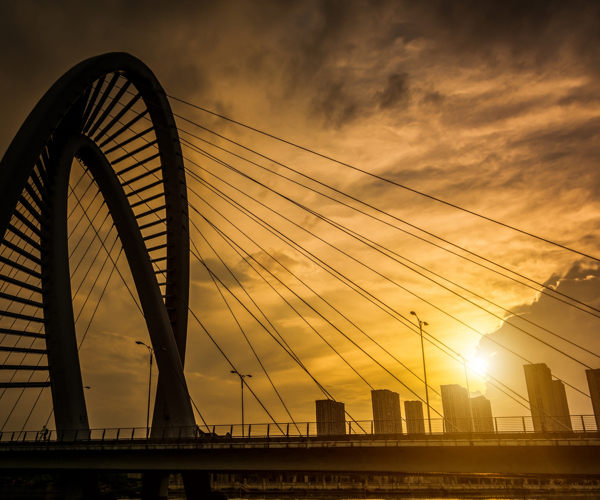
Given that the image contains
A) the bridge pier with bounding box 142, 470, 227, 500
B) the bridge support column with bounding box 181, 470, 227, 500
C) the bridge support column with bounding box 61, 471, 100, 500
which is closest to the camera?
the bridge support column with bounding box 61, 471, 100, 500

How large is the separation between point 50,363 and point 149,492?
1180 centimetres

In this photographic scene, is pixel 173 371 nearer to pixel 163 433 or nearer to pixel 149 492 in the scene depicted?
pixel 163 433

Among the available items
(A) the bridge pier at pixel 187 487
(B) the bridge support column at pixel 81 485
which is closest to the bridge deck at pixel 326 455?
(B) the bridge support column at pixel 81 485

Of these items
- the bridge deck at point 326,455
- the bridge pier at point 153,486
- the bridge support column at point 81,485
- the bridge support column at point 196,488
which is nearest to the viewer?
the bridge deck at point 326,455

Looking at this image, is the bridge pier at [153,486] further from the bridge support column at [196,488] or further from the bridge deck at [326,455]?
the bridge deck at [326,455]

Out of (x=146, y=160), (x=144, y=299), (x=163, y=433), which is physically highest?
(x=146, y=160)

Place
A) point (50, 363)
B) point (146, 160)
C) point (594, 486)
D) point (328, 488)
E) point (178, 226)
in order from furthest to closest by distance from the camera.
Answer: point (594, 486) < point (328, 488) < point (178, 226) < point (146, 160) < point (50, 363)

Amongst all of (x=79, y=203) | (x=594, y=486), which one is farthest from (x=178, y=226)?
(x=594, y=486)

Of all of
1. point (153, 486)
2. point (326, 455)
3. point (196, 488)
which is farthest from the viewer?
point (153, 486)

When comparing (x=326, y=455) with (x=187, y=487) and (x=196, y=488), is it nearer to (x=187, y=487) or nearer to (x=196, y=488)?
(x=196, y=488)

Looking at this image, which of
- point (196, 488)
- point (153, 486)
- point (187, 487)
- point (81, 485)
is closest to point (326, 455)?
point (196, 488)

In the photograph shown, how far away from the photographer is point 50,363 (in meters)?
28.7

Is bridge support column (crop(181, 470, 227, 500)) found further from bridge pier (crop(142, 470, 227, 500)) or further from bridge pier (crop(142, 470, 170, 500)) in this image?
bridge pier (crop(142, 470, 170, 500))

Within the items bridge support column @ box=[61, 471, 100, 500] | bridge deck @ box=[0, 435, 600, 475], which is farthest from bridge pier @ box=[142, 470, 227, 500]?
bridge deck @ box=[0, 435, 600, 475]
